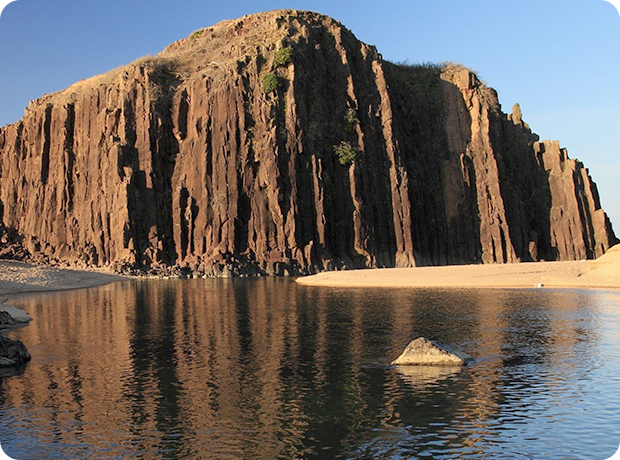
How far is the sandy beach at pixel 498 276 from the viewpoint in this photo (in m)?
54.5

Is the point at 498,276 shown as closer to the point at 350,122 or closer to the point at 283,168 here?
the point at 283,168

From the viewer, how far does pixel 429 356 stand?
75.9 ft

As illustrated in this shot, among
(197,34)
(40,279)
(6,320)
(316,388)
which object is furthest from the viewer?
(197,34)

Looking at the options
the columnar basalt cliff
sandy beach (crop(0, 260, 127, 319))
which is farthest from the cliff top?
sandy beach (crop(0, 260, 127, 319))

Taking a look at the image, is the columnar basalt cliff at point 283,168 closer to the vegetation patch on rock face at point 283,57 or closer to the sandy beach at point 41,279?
the vegetation patch on rock face at point 283,57

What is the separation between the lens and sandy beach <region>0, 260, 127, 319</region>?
211 feet

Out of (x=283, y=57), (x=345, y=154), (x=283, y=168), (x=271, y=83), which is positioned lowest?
(x=283, y=168)

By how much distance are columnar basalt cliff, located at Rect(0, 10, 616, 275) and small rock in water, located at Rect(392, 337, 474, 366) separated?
2443 inches

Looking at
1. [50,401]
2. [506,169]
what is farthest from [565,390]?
[506,169]

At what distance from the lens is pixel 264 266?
8681 centimetres

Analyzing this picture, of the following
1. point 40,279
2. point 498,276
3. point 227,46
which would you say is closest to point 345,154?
point 227,46

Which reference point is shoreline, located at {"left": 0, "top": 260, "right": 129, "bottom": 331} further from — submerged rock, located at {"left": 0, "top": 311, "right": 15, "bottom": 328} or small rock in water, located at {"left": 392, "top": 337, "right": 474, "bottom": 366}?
small rock in water, located at {"left": 392, "top": 337, "right": 474, "bottom": 366}

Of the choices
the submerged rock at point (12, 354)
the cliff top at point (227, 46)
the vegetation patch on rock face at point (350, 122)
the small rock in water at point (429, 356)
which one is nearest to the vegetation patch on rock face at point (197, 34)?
the cliff top at point (227, 46)

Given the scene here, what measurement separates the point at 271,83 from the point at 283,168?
1336 centimetres
